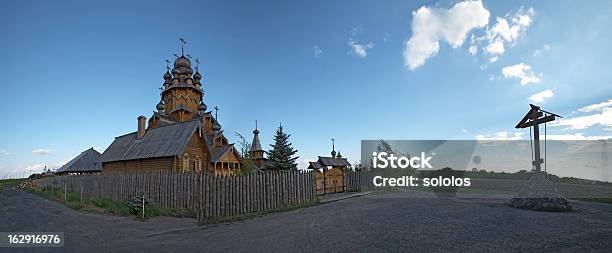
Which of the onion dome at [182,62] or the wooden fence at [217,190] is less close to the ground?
the onion dome at [182,62]

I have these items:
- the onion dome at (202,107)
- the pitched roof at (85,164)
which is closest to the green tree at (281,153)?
the onion dome at (202,107)

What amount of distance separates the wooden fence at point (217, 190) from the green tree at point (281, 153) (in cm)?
1380

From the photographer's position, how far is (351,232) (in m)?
8.44

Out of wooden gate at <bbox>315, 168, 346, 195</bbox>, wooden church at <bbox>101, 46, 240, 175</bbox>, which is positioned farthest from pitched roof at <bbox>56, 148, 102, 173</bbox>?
wooden gate at <bbox>315, 168, 346, 195</bbox>

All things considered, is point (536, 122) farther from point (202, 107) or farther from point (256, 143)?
point (202, 107)

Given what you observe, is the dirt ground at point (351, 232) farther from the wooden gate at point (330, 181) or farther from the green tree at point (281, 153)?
the green tree at point (281, 153)

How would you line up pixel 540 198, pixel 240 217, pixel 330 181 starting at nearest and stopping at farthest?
pixel 240 217
pixel 540 198
pixel 330 181

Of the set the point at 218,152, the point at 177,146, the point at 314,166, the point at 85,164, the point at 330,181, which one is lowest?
the point at 85,164

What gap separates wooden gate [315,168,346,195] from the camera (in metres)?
21.0

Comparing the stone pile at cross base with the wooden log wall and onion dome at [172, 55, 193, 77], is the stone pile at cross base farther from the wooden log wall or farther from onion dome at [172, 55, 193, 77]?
onion dome at [172, 55, 193, 77]

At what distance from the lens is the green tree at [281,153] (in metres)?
30.0

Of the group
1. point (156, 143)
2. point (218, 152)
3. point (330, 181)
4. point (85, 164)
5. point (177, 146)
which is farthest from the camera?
point (85, 164)

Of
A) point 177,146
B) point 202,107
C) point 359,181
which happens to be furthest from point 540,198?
point 202,107

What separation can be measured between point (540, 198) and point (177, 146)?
2271 centimetres
